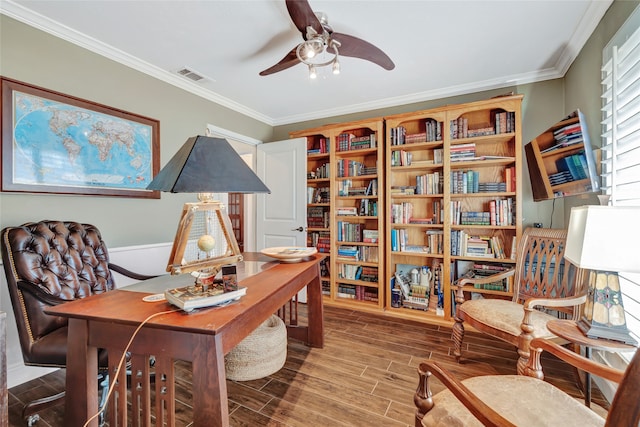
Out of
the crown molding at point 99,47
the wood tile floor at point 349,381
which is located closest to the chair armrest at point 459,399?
the wood tile floor at point 349,381

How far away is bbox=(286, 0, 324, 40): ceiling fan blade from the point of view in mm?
1459

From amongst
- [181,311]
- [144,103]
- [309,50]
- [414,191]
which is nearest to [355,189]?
[414,191]

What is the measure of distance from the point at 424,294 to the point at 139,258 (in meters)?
2.89

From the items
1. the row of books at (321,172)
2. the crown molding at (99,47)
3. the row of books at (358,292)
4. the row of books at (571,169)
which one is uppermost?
the crown molding at (99,47)

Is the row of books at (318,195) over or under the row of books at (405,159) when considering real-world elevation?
under

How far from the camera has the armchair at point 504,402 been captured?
88 cm

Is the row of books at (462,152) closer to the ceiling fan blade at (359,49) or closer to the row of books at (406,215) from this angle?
the row of books at (406,215)

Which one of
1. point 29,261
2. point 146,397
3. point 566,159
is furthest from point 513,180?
point 29,261

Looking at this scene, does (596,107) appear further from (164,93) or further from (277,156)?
(164,93)

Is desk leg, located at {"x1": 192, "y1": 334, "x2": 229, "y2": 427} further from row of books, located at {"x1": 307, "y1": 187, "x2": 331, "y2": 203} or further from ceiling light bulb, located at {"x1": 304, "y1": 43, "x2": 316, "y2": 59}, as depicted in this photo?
row of books, located at {"x1": 307, "y1": 187, "x2": 331, "y2": 203}

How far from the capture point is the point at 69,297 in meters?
1.65

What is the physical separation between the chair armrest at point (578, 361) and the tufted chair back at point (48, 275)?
227 cm

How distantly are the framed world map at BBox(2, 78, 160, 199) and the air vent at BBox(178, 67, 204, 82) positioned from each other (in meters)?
0.57

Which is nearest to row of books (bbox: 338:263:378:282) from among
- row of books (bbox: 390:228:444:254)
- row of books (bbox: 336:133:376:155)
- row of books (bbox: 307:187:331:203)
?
row of books (bbox: 390:228:444:254)
